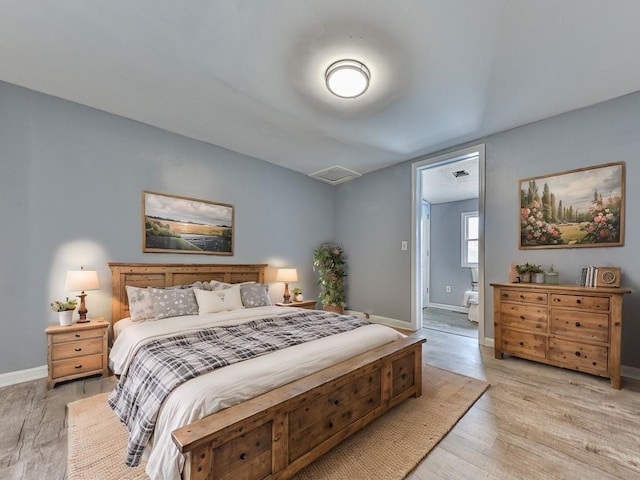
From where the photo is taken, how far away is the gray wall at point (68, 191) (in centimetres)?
272

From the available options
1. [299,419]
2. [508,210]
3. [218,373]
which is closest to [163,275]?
[218,373]

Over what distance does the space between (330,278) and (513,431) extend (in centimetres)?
351

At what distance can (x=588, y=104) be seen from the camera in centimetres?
306

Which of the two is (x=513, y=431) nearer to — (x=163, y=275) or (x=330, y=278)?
(x=330, y=278)

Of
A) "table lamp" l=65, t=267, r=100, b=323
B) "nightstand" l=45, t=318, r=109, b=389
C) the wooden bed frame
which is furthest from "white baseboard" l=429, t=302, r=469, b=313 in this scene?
"table lamp" l=65, t=267, r=100, b=323

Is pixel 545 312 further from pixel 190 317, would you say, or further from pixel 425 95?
pixel 190 317

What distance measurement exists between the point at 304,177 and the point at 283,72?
2.92 metres

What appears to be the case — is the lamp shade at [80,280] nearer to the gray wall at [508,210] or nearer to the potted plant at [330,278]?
the potted plant at [330,278]

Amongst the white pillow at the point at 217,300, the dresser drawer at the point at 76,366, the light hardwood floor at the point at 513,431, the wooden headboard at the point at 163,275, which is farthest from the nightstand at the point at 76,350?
the white pillow at the point at 217,300

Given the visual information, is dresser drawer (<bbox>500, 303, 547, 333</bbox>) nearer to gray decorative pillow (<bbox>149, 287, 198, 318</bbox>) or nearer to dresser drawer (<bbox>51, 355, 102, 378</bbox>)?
gray decorative pillow (<bbox>149, 287, 198, 318</bbox>)

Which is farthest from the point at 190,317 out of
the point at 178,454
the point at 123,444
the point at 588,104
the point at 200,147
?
the point at 588,104

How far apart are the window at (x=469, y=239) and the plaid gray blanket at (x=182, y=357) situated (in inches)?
189

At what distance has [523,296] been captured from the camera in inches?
125

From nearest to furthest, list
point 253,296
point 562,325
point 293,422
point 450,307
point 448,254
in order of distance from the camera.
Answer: point 293,422, point 562,325, point 253,296, point 450,307, point 448,254
